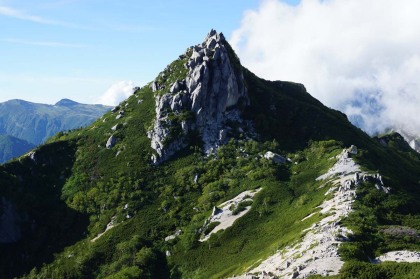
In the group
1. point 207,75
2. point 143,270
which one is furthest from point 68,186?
point 207,75

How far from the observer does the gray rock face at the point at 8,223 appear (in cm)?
14600

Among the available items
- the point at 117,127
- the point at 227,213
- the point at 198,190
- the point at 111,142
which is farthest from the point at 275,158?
the point at 117,127

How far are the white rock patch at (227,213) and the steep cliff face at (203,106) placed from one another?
125ft

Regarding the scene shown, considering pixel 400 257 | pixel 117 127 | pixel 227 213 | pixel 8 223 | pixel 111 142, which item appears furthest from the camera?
pixel 117 127

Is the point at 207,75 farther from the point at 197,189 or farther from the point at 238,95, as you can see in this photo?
the point at 197,189

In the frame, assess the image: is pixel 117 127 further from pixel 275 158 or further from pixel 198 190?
pixel 275 158

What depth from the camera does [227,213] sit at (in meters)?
129

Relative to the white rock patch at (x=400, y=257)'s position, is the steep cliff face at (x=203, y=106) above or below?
above

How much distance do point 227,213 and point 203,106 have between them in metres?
64.5

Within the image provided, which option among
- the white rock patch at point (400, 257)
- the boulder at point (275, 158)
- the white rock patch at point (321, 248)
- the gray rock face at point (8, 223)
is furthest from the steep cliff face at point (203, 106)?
the white rock patch at point (400, 257)

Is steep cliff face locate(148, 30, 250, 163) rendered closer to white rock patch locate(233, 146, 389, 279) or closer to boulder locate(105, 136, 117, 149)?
boulder locate(105, 136, 117, 149)

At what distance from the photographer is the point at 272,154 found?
510 ft

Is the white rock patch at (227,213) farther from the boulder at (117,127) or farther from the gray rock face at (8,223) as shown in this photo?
the boulder at (117,127)

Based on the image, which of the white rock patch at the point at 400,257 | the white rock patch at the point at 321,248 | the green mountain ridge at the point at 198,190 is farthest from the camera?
the green mountain ridge at the point at 198,190
